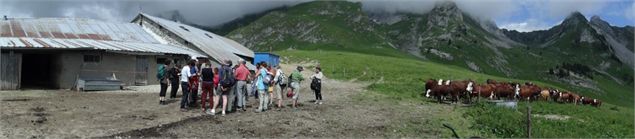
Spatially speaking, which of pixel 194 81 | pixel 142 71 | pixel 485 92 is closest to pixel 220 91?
pixel 194 81

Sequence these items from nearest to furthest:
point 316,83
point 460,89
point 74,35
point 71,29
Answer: point 316,83
point 460,89
point 74,35
point 71,29

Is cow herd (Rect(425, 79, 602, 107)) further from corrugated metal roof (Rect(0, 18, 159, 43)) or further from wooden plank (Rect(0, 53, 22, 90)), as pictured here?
corrugated metal roof (Rect(0, 18, 159, 43))

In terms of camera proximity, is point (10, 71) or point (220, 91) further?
point (10, 71)

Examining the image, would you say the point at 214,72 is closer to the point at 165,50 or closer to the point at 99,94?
the point at 99,94

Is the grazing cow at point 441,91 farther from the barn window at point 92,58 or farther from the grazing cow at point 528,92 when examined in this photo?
the barn window at point 92,58

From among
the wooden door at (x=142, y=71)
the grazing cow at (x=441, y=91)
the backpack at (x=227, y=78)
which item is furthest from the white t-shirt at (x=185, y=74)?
the wooden door at (x=142, y=71)

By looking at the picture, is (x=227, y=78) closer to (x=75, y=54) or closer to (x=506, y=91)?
(x=75, y=54)

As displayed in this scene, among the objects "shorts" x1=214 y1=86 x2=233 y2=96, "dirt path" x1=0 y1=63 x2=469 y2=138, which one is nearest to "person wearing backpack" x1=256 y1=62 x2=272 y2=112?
"dirt path" x1=0 y1=63 x2=469 y2=138

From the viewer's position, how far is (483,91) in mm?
34625

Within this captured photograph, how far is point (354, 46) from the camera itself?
198 metres

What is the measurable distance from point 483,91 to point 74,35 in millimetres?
26835

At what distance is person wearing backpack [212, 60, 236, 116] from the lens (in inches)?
753

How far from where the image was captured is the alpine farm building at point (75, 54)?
31.0 meters

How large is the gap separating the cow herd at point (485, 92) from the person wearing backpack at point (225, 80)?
13.6m
